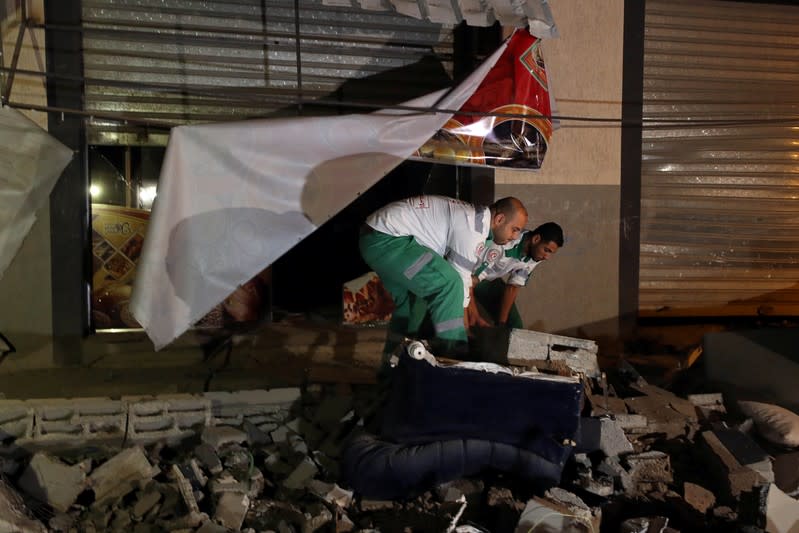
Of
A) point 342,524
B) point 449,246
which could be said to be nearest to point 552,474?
point 342,524

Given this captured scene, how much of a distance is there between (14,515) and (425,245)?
2.80 meters

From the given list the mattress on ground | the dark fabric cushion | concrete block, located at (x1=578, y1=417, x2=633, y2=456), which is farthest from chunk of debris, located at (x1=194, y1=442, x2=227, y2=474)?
concrete block, located at (x1=578, y1=417, x2=633, y2=456)

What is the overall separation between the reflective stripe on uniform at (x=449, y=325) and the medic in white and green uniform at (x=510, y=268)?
0.73 metres

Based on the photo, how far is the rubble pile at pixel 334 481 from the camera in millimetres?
3262

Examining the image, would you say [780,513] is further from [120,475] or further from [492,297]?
[120,475]

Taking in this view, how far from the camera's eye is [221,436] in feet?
13.0

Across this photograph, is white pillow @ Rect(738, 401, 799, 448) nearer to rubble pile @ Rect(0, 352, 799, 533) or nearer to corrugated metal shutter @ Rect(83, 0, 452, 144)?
rubble pile @ Rect(0, 352, 799, 533)

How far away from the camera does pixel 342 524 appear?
3.21 m

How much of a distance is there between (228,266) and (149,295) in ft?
1.49

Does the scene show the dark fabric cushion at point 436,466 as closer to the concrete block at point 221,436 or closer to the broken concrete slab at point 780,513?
the concrete block at point 221,436

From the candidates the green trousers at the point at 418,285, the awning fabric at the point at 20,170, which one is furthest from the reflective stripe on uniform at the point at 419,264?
the awning fabric at the point at 20,170

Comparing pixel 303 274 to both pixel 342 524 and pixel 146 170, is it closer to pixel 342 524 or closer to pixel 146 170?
pixel 146 170

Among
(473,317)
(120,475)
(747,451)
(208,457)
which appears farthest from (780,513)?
(120,475)

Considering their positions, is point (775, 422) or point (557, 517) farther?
point (775, 422)
